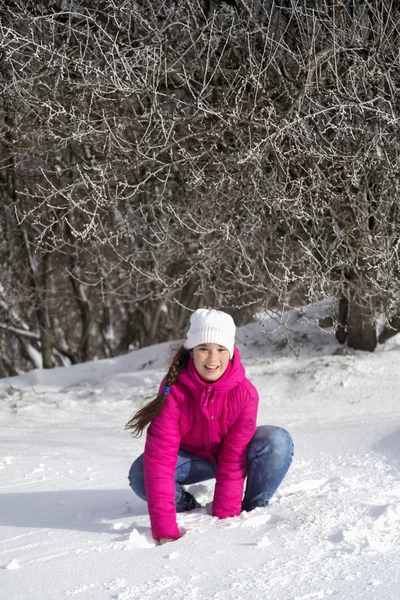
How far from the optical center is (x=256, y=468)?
323 cm

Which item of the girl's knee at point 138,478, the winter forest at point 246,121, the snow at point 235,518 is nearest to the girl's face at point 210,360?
the girl's knee at point 138,478

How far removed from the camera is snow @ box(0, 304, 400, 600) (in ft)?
8.20

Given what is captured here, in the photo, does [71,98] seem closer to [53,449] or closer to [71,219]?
[53,449]

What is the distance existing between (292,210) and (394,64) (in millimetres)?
1245

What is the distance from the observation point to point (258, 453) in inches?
127

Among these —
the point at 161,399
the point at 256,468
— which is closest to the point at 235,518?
the point at 256,468

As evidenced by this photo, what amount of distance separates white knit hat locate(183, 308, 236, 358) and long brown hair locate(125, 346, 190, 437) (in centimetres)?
7

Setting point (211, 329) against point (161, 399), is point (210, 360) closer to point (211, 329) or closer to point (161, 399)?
point (211, 329)

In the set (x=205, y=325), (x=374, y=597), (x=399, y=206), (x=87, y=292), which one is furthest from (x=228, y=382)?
(x=87, y=292)

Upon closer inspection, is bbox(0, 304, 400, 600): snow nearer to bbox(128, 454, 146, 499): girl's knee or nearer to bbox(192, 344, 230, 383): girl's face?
bbox(128, 454, 146, 499): girl's knee

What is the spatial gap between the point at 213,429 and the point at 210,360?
31 cm

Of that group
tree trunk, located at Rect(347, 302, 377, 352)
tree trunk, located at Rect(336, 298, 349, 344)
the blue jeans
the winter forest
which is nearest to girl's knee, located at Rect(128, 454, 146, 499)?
the blue jeans

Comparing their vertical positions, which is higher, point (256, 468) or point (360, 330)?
point (256, 468)

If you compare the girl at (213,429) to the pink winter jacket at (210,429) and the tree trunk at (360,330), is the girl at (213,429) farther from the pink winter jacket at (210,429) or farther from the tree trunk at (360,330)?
the tree trunk at (360,330)
